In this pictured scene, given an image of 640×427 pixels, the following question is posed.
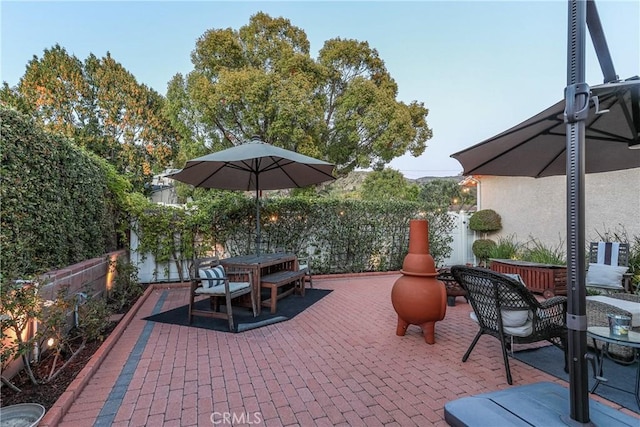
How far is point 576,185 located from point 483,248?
7.34 meters

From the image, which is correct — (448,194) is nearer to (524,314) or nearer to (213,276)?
(524,314)

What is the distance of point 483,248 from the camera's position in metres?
8.36

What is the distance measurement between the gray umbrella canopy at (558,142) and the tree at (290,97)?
7.22m

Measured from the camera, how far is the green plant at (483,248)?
826cm

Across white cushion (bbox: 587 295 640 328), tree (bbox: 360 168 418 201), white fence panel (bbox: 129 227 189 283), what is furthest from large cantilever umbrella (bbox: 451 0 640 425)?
tree (bbox: 360 168 418 201)

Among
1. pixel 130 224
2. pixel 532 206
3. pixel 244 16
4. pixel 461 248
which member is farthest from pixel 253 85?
pixel 532 206

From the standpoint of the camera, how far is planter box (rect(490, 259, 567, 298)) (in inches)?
213

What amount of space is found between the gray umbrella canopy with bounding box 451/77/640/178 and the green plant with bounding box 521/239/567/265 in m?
3.60

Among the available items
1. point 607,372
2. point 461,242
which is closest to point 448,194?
point 461,242

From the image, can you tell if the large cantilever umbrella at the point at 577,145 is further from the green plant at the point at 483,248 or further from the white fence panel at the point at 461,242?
the white fence panel at the point at 461,242

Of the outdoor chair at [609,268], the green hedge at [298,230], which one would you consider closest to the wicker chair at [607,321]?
the outdoor chair at [609,268]

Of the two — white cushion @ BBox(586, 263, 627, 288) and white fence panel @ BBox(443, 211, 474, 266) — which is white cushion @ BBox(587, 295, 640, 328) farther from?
white fence panel @ BBox(443, 211, 474, 266)

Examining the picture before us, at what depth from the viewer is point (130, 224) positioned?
6.36m

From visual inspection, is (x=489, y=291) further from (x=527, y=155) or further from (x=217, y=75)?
(x=217, y=75)
